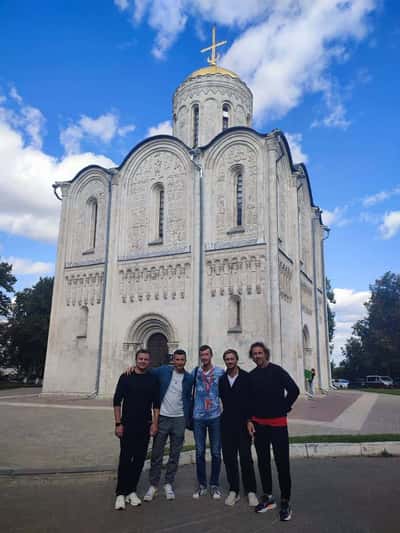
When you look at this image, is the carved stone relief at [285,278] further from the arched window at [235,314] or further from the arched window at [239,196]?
the arched window at [239,196]

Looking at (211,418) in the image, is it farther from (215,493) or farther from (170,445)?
(215,493)

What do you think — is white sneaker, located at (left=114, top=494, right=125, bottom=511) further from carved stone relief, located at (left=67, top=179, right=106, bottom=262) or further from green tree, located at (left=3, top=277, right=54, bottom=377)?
green tree, located at (left=3, top=277, right=54, bottom=377)

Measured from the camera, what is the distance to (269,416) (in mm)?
4984

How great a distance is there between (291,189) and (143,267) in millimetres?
8682

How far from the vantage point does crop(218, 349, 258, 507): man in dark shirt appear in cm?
514

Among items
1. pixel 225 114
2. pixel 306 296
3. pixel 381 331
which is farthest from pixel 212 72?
pixel 381 331

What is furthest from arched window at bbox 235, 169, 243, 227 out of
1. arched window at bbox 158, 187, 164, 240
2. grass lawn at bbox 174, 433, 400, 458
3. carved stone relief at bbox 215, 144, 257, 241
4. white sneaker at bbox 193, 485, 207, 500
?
white sneaker at bbox 193, 485, 207, 500

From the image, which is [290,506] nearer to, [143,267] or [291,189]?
[143,267]

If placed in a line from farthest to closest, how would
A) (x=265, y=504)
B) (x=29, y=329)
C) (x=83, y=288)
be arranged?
(x=29, y=329), (x=83, y=288), (x=265, y=504)

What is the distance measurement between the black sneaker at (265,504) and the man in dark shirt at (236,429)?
0.24 metres

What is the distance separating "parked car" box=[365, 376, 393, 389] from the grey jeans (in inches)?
1530

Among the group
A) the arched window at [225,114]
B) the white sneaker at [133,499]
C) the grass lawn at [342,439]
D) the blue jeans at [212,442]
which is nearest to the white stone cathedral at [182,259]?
the arched window at [225,114]

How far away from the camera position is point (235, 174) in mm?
21047

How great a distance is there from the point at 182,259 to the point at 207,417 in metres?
15.1
